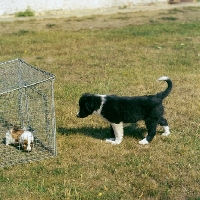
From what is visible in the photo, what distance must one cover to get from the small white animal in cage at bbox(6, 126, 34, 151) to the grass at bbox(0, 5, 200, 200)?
1.09 feet

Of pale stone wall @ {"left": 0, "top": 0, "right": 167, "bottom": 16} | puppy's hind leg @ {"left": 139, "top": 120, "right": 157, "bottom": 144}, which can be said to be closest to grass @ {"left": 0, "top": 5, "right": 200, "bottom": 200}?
puppy's hind leg @ {"left": 139, "top": 120, "right": 157, "bottom": 144}

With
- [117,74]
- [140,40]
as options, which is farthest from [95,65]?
[140,40]

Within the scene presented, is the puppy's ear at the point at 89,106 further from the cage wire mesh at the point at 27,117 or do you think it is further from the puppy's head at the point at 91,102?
the cage wire mesh at the point at 27,117

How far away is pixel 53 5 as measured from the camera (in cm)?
1758

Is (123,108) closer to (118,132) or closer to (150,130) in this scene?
(118,132)

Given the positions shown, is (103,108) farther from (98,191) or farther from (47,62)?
(47,62)

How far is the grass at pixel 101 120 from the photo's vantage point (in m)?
4.41

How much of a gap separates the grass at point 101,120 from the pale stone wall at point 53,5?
7.37 ft

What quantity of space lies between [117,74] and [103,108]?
3.66 metres

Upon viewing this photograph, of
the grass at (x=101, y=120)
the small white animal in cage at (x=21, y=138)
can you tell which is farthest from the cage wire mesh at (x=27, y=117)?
the grass at (x=101, y=120)

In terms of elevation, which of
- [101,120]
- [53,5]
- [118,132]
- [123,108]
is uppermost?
[53,5]

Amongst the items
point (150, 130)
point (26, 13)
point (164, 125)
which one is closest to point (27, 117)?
point (150, 130)

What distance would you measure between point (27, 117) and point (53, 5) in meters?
12.3

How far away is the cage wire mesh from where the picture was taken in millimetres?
4996
